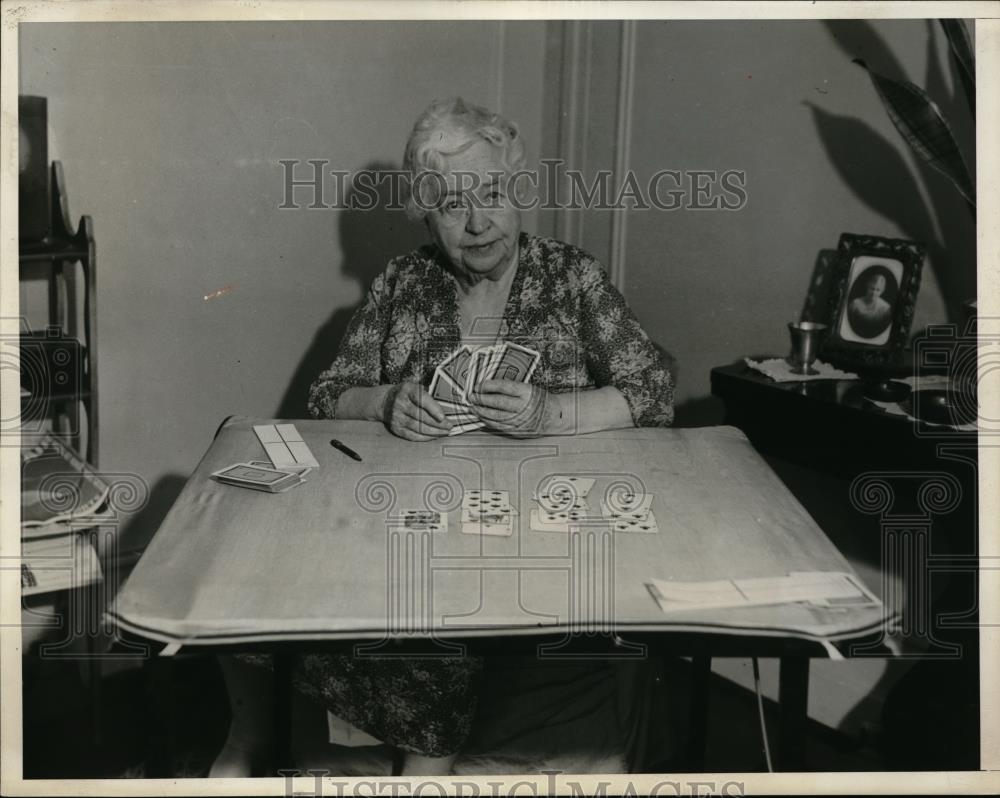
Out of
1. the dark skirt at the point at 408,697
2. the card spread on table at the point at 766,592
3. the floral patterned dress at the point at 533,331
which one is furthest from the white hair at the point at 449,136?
the card spread on table at the point at 766,592

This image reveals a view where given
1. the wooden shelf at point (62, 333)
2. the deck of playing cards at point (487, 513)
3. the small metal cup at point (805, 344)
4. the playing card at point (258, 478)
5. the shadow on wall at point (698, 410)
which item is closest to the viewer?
the deck of playing cards at point (487, 513)

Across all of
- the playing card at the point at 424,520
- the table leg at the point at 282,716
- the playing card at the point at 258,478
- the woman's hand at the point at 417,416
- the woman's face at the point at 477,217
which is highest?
the woman's face at the point at 477,217

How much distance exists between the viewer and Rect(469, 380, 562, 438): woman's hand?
2361 millimetres

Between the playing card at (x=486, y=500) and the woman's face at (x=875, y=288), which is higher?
the woman's face at (x=875, y=288)

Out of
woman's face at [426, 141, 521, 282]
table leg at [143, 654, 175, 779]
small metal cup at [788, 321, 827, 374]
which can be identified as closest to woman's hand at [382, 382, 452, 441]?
woman's face at [426, 141, 521, 282]

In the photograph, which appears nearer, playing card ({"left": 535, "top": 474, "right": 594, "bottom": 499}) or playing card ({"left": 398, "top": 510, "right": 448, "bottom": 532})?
playing card ({"left": 398, "top": 510, "right": 448, "bottom": 532})

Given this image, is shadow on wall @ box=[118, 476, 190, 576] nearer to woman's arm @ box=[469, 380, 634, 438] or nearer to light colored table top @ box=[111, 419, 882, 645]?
light colored table top @ box=[111, 419, 882, 645]

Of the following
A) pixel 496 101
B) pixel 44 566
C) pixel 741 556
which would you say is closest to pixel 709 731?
pixel 741 556

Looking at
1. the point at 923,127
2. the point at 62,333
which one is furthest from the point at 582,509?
the point at 62,333

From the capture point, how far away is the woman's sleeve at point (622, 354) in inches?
99.8

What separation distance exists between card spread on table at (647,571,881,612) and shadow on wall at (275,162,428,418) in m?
1.49

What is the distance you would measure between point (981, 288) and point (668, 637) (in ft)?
3.79

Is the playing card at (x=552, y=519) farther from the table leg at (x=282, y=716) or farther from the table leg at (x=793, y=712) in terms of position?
the table leg at (x=282, y=716)

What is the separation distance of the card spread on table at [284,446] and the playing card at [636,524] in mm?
703
